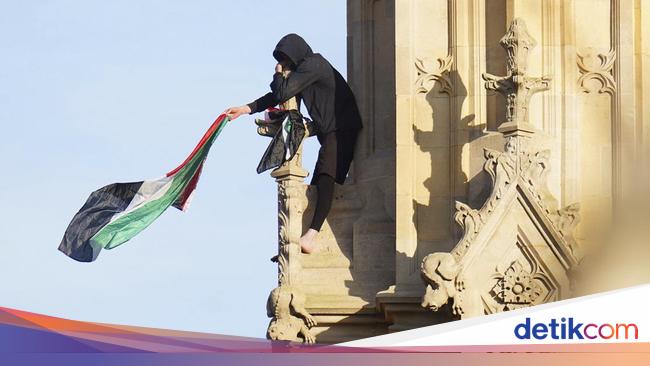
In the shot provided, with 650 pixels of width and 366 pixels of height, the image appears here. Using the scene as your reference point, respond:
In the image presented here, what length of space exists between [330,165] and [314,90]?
3.09 feet

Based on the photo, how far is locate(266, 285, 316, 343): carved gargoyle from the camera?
2919 centimetres

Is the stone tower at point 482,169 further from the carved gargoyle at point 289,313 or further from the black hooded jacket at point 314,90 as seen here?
the black hooded jacket at point 314,90

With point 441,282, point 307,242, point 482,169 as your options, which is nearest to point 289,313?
point 307,242

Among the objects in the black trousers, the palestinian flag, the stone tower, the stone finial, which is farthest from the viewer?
the palestinian flag

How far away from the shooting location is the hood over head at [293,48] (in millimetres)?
30469

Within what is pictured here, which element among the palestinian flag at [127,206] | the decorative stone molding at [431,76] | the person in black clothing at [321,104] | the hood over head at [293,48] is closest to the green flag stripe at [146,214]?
the palestinian flag at [127,206]

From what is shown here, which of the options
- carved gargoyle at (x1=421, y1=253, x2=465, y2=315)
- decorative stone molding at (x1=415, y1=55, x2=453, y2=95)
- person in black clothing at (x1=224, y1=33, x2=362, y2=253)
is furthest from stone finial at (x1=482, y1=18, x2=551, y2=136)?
person in black clothing at (x1=224, y1=33, x2=362, y2=253)

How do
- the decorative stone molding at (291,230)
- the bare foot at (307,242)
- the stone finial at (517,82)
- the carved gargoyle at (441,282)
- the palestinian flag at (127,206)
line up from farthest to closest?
the palestinian flag at (127,206), the bare foot at (307,242), the decorative stone molding at (291,230), the stone finial at (517,82), the carved gargoyle at (441,282)

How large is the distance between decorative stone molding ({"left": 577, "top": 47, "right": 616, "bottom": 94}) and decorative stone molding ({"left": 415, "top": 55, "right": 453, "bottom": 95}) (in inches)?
61.3

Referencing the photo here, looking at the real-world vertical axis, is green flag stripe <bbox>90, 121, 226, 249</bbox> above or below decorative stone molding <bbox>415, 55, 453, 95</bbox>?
below

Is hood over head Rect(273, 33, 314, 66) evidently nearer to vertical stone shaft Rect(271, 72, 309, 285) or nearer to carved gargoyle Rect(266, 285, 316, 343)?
vertical stone shaft Rect(271, 72, 309, 285)

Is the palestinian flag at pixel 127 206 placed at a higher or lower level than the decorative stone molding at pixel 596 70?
lower

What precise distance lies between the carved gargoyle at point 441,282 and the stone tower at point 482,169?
0.48ft

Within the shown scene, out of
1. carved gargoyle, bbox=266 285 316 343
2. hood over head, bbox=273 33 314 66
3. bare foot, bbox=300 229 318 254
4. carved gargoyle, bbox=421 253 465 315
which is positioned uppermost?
hood over head, bbox=273 33 314 66
